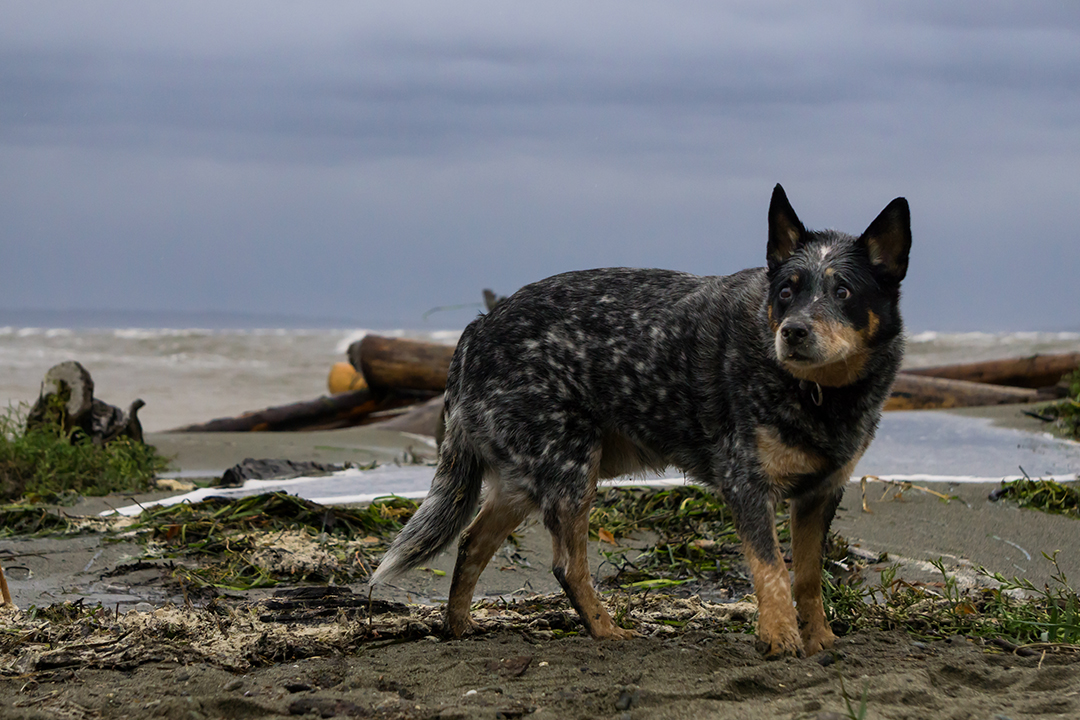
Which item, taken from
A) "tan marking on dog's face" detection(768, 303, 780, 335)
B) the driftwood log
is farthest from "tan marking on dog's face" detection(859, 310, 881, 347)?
the driftwood log

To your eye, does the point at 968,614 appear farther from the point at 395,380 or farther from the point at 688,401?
the point at 395,380

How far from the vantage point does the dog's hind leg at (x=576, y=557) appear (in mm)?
4148

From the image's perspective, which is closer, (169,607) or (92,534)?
(169,607)

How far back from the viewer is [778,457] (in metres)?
3.88

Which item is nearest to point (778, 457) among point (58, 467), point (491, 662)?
point (491, 662)

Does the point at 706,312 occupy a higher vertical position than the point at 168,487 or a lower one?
higher

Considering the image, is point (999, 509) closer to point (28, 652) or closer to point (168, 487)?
point (28, 652)

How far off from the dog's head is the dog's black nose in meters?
0.04

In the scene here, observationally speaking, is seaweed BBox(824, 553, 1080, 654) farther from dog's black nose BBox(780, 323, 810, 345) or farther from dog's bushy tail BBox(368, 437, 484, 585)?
dog's bushy tail BBox(368, 437, 484, 585)

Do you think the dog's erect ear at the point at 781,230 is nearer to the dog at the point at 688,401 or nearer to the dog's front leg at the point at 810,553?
the dog at the point at 688,401

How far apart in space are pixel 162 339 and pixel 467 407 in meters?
32.6

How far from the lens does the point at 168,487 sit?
8.02m

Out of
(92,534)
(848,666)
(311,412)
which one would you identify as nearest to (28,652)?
(92,534)

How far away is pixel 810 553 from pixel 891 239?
1328mm
